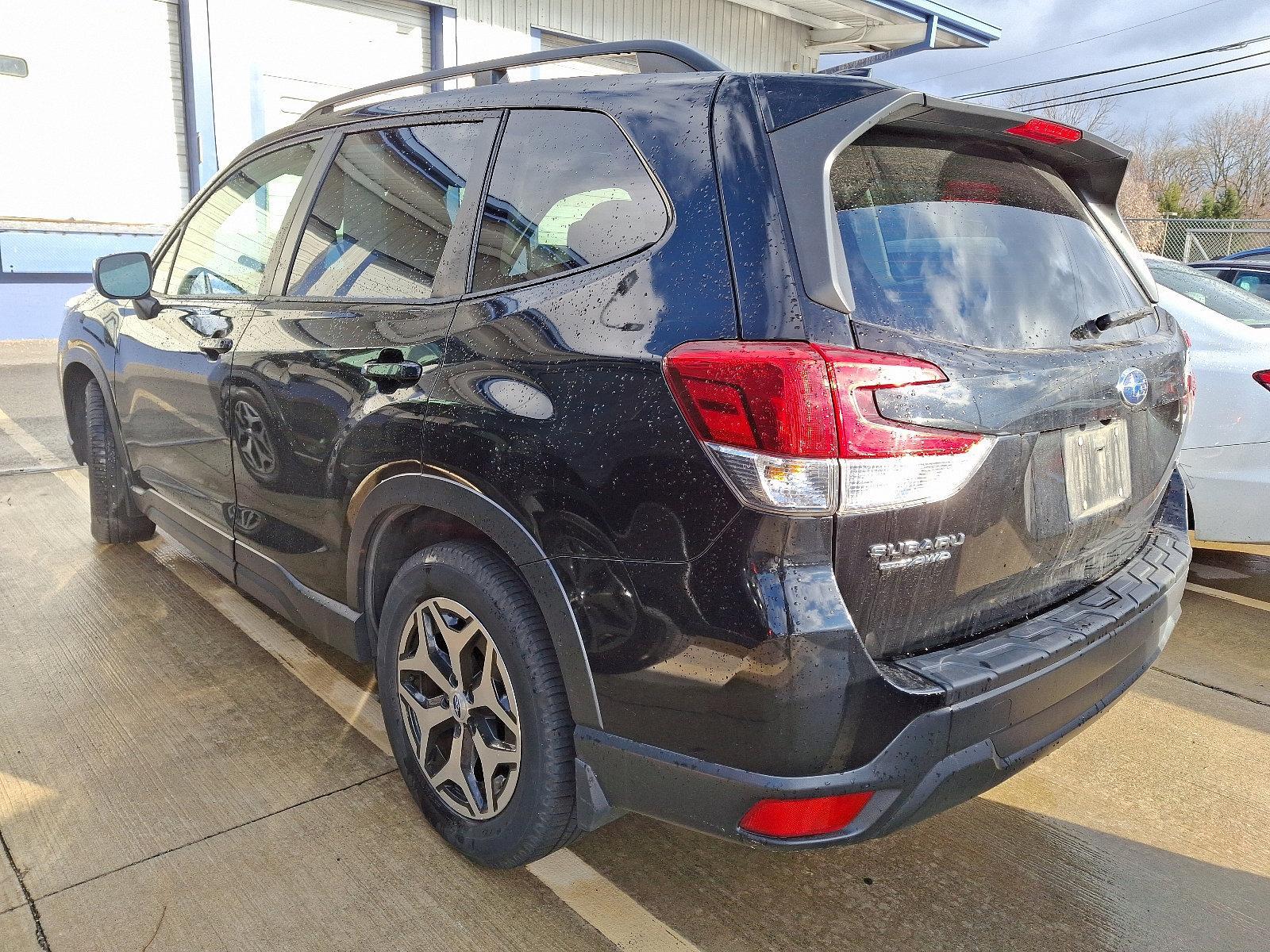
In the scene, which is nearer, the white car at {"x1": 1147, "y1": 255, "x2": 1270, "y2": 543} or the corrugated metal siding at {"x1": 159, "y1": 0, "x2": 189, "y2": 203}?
the white car at {"x1": 1147, "y1": 255, "x2": 1270, "y2": 543}

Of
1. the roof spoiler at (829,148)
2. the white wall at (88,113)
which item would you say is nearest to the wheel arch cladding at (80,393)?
the roof spoiler at (829,148)

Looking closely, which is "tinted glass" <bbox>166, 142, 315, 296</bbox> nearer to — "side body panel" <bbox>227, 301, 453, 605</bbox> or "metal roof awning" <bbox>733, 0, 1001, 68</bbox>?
"side body panel" <bbox>227, 301, 453, 605</bbox>

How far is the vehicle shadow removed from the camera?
2320 mm

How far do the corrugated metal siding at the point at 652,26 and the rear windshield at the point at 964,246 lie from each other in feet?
39.4

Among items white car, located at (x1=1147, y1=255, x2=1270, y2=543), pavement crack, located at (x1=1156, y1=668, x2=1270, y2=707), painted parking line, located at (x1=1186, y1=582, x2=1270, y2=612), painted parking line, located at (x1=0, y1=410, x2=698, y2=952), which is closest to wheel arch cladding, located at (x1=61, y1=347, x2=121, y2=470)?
painted parking line, located at (x1=0, y1=410, x2=698, y2=952)

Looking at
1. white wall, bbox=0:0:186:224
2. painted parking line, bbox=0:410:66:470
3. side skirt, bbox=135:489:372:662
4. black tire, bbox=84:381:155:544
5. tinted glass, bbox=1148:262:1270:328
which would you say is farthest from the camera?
white wall, bbox=0:0:186:224

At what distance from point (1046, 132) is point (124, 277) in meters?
3.09

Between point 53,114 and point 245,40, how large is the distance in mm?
2237

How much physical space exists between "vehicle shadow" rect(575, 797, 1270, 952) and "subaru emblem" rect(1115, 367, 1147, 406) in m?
1.22

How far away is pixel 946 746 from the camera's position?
1875 millimetres

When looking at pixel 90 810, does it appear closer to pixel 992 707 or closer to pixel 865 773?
pixel 865 773

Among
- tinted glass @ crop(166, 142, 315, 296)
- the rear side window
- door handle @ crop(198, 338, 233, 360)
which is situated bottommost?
door handle @ crop(198, 338, 233, 360)

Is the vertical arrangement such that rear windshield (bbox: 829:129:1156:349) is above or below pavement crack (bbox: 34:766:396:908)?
above

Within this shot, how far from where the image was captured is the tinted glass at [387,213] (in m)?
2.57
